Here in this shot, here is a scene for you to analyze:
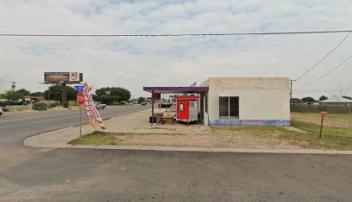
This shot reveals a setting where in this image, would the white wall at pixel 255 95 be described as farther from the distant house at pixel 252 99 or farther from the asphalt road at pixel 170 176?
the asphalt road at pixel 170 176

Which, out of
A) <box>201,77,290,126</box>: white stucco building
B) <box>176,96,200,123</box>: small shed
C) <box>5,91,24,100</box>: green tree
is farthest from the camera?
<box>5,91,24,100</box>: green tree

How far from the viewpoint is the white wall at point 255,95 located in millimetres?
25172

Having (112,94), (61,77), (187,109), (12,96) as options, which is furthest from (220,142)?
(112,94)

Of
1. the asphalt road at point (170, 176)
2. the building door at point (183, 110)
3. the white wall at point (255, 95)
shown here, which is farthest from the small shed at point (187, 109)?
the asphalt road at point (170, 176)

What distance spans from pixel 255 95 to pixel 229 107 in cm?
197

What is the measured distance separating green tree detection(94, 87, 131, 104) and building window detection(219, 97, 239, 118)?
398 ft

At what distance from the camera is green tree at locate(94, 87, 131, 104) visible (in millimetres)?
145925

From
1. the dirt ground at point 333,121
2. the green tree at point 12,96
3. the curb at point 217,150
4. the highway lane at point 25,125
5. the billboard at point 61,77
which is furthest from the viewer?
the green tree at point 12,96

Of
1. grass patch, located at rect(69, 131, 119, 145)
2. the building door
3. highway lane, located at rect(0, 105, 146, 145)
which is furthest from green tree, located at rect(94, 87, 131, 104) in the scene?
grass patch, located at rect(69, 131, 119, 145)

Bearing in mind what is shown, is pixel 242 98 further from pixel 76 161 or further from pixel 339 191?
pixel 339 191

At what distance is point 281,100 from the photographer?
2517cm

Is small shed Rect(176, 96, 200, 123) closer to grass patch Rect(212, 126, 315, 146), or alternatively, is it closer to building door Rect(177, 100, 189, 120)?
building door Rect(177, 100, 189, 120)

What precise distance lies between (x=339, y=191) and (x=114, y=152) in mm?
7248

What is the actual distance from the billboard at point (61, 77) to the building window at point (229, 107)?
3353 inches
